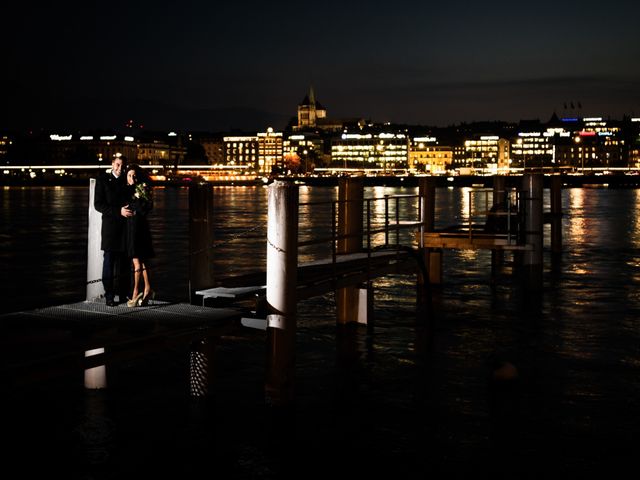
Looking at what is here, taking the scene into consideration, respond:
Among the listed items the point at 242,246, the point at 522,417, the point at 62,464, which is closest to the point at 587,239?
the point at 242,246

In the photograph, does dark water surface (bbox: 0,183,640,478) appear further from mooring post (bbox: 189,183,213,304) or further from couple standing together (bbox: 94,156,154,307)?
couple standing together (bbox: 94,156,154,307)

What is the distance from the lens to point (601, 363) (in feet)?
41.2

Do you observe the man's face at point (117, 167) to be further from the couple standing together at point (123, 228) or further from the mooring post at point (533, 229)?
the mooring post at point (533, 229)

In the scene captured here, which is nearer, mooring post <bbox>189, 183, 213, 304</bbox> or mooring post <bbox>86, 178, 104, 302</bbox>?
mooring post <bbox>189, 183, 213, 304</bbox>

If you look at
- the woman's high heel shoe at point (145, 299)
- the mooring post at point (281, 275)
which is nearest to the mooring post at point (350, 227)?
the woman's high heel shoe at point (145, 299)

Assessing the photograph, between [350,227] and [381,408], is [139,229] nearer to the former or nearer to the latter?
[381,408]

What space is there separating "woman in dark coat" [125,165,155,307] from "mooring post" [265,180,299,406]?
72.6 inches

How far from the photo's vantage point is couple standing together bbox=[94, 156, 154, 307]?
10836mm

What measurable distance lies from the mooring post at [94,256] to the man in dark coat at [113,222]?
0.08 meters

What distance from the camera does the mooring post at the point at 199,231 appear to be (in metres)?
10.7

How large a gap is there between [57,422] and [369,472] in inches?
133

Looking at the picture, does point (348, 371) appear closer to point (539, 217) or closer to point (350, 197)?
point (350, 197)

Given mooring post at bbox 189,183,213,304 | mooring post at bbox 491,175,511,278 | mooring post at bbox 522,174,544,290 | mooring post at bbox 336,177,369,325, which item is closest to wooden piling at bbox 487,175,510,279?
mooring post at bbox 491,175,511,278

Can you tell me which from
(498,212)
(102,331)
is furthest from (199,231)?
(498,212)
